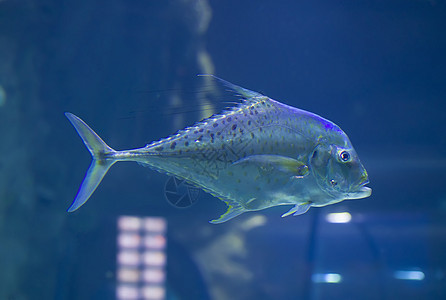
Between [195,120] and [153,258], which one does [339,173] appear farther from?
[153,258]

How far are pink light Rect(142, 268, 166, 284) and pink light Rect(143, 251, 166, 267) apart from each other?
0.06 metres

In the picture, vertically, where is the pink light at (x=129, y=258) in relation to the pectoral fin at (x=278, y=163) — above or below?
below

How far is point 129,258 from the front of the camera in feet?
8.87

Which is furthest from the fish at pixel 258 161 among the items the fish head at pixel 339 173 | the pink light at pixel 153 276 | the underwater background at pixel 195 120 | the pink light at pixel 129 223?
the pink light at pixel 153 276

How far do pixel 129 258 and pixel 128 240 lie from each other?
0.17 metres

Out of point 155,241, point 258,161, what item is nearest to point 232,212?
point 258,161

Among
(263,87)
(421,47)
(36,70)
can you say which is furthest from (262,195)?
(421,47)

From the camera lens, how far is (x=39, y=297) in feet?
8.84

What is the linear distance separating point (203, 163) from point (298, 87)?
2375 millimetres

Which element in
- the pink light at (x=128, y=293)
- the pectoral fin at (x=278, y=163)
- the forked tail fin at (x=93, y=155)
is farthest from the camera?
the pink light at (x=128, y=293)

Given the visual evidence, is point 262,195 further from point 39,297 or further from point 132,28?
point 39,297

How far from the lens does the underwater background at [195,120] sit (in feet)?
9.00

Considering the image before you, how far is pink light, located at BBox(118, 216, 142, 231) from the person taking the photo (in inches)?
109

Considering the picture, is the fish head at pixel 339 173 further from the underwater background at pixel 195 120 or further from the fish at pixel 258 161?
the underwater background at pixel 195 120
